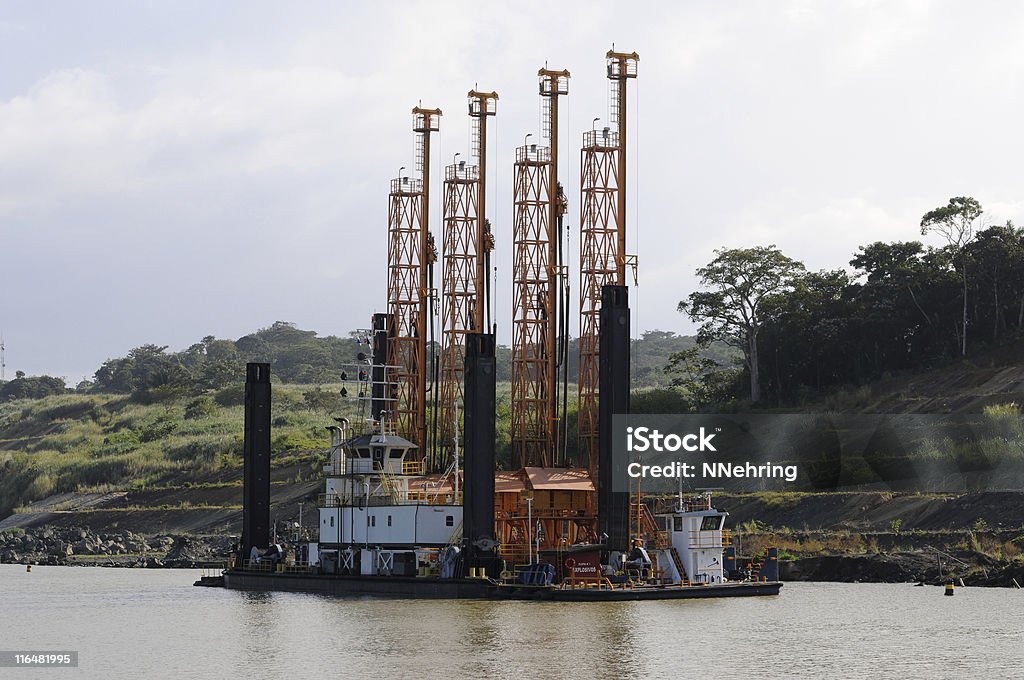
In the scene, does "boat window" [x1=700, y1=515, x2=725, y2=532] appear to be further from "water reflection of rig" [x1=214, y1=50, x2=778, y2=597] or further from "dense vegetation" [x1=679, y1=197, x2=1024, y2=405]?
"dense vegetation" [x1=679, y1=197, x2=1024, y2=405]

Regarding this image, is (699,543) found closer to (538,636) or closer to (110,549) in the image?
(538,636)

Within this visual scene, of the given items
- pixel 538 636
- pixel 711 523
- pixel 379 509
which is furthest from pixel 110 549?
pixel 538 636

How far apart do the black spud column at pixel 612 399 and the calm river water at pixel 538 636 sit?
3038mm

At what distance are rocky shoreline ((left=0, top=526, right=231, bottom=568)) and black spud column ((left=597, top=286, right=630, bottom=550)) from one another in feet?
151

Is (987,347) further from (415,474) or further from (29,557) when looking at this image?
(29,557)

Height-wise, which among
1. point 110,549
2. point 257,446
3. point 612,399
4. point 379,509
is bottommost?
point 110,549

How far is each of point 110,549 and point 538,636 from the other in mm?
69966

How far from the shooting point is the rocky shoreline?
4163 inches

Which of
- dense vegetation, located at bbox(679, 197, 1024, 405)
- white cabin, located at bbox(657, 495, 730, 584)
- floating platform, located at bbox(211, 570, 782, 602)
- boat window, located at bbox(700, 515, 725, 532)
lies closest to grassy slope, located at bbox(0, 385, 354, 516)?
dense vegetation, located at bbox(679, 197, 1024, 405)

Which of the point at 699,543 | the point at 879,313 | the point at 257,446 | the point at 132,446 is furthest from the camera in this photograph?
the point at 132,446

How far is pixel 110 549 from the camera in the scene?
113562mm

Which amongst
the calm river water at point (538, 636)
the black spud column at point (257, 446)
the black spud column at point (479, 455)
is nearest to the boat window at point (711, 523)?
the calm river water at point (538, 636)

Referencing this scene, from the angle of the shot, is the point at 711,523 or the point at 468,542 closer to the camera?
the point at 468,542

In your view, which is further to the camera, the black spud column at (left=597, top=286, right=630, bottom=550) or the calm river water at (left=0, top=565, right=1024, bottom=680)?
the black spud column at (left=597, top=286, right=630, bottom=550)
